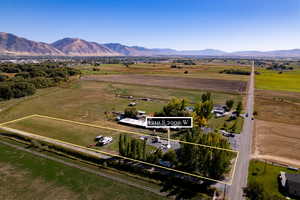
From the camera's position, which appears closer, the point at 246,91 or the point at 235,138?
the point at 235,138

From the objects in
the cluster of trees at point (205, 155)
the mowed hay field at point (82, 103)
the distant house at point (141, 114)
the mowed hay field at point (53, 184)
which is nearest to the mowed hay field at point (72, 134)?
the mowed hay field at point (82, 103)

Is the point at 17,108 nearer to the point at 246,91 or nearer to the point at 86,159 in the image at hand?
the point at 86,159

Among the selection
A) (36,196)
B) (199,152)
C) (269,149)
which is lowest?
(36,196)

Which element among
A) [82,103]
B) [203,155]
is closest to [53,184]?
[203,155]

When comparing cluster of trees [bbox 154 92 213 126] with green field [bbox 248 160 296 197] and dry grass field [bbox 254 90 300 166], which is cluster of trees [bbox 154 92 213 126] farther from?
green field [bbox 248 160 296 197]

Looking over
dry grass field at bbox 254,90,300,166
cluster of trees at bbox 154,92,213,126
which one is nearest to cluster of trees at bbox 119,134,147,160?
cluster of trees at bbox 154,92,213,126

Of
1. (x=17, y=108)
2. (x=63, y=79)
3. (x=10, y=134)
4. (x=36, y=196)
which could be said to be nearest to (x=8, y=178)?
(x=36, y=196)
